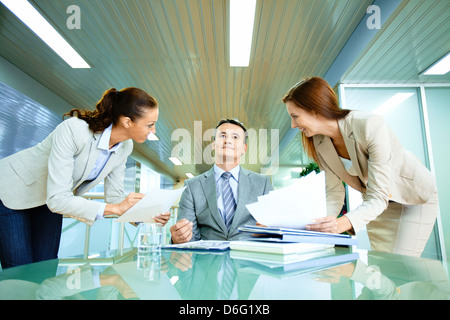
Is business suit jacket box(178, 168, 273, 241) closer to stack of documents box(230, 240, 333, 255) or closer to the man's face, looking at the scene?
the man's face

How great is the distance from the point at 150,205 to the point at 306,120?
0.82 m

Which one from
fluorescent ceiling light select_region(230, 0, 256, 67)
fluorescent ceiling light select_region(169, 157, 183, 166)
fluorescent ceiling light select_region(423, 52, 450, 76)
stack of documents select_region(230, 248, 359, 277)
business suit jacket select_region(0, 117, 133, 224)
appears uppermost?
fluorescent ceiling light select_region(230, 0, 256, 67)

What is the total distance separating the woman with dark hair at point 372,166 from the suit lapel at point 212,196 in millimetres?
466

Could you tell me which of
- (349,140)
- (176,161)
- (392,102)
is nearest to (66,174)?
(349,140)

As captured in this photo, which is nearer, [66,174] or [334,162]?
[66,174]

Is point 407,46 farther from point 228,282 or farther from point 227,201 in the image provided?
point 228,282

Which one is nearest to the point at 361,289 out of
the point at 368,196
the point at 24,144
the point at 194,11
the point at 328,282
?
the point at 328,282

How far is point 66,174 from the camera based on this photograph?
1.20 metres

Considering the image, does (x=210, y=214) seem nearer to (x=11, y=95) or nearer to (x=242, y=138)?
(x=242, y=138)

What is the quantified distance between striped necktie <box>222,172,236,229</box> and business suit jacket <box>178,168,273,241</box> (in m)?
0.05

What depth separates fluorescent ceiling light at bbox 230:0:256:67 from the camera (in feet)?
9.55

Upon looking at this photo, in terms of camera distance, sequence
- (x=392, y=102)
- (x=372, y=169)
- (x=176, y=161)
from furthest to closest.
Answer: (x=176, y=161) < (x=392, y=102) < (x=372, y=169)

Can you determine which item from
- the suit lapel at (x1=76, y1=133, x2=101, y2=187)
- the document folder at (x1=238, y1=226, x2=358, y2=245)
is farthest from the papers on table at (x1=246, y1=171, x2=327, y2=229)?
the suit lapel at (x1=76, y1=133, x2=101, y2=187)
